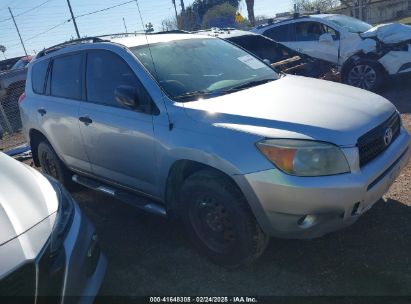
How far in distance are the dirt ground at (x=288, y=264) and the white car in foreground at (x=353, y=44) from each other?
4349 mm

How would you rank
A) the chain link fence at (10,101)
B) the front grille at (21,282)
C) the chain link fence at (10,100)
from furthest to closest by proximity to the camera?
the chain link fence at (10,100) < the chain link fence at (10,101) < the front grille at (21,282)

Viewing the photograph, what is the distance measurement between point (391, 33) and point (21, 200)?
24.2 feet

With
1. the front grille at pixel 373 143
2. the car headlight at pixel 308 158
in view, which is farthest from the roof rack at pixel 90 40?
the front grille at pixel 373 143

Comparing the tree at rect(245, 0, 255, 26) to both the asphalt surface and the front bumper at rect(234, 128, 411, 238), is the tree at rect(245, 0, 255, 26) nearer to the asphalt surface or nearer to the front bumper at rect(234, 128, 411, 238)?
the asphalt surface

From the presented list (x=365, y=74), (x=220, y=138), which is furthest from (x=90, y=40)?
(x=365, y=74)

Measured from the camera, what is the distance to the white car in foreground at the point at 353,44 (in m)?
7.69

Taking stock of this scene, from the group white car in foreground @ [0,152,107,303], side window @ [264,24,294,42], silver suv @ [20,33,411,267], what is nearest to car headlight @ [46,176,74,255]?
white car in foreground @ [0,152,107,303]

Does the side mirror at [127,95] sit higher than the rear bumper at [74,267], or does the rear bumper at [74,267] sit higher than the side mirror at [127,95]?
the side mirror at [127,95]

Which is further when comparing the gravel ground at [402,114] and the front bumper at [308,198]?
the gravel ground at [402,114]

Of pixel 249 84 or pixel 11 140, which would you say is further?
pixel 11 140

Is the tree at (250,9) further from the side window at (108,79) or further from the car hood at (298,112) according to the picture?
the car hood at (298,112)

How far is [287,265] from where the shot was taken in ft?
10.6

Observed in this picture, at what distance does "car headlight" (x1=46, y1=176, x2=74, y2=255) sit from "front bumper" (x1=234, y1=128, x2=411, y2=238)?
3.76ft

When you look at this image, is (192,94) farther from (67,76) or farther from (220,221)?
(67,76)
